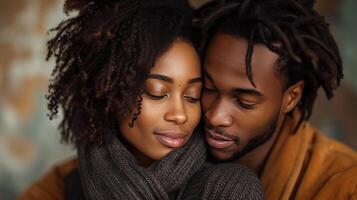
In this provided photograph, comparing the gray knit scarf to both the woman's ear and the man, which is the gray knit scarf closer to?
the man

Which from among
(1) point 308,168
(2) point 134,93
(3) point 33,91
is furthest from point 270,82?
(3) point 33,91

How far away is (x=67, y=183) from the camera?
2.05 meters

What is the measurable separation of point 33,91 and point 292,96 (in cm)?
151

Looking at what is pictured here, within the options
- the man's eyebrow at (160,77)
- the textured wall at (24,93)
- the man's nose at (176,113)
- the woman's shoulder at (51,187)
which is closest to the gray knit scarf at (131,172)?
the man's nose at (176,113)

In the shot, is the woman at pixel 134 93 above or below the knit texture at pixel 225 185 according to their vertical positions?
above

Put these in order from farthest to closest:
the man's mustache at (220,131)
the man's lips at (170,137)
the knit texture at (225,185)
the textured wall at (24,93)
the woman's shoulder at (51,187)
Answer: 1. the textured wall at (24,93)
2. the woman's shoulder at (51,187)
3. the man's mustache at (220,131)
4. the man's lips at (170,137)
5. the knit texture at (225,185)

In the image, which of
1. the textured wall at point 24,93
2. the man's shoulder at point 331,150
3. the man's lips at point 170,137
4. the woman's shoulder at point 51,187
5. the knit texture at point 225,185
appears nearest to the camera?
the knit texture at point 225,185

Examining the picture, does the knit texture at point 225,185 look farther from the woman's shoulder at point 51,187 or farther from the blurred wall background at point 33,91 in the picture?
the blurred wall background at point 33,91

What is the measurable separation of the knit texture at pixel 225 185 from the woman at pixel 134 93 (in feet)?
0.20

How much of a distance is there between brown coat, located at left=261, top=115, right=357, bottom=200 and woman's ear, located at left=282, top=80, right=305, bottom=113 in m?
0.09

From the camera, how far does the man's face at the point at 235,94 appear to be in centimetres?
179

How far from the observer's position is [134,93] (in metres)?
1.68

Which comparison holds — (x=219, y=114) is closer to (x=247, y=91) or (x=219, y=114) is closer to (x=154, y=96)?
(x=247, y=91)

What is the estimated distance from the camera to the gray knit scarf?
168cm
